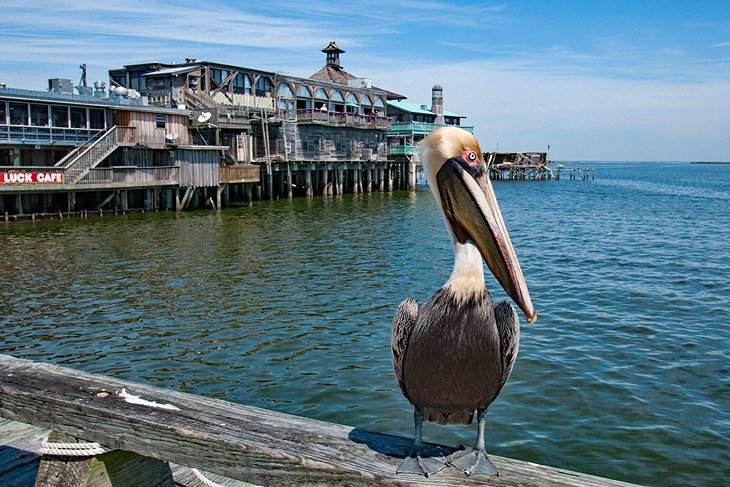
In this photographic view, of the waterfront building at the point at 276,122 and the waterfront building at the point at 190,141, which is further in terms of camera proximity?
the waterfront building at the point at 276,122

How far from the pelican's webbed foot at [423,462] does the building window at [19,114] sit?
3630 cm

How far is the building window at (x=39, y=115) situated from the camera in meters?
35.0

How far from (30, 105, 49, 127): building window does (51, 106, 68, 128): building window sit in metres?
0.34

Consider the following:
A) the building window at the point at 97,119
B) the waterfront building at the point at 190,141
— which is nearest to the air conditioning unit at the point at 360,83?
the waterfront building at the point at 190,141

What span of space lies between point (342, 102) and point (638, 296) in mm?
47667

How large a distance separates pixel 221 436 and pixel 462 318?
4.69 feet

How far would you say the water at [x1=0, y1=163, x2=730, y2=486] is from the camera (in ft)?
31.6

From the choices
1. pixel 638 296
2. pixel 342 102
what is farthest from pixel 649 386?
pixel 342 102

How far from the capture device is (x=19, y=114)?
34.4 metres

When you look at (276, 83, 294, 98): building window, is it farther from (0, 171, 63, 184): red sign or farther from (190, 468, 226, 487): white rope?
(190, 468, 226, 487): white rope

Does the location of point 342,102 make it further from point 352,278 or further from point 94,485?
point 94,485

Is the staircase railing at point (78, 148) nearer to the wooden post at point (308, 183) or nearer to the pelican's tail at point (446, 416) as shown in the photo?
the wooden post at point (308, 183)

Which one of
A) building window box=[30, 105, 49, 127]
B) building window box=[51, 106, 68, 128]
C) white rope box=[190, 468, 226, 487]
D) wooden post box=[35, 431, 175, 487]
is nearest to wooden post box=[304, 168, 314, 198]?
building window box=[51, 106, 68, 128]

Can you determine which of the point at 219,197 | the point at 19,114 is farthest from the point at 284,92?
the point at 19,114
